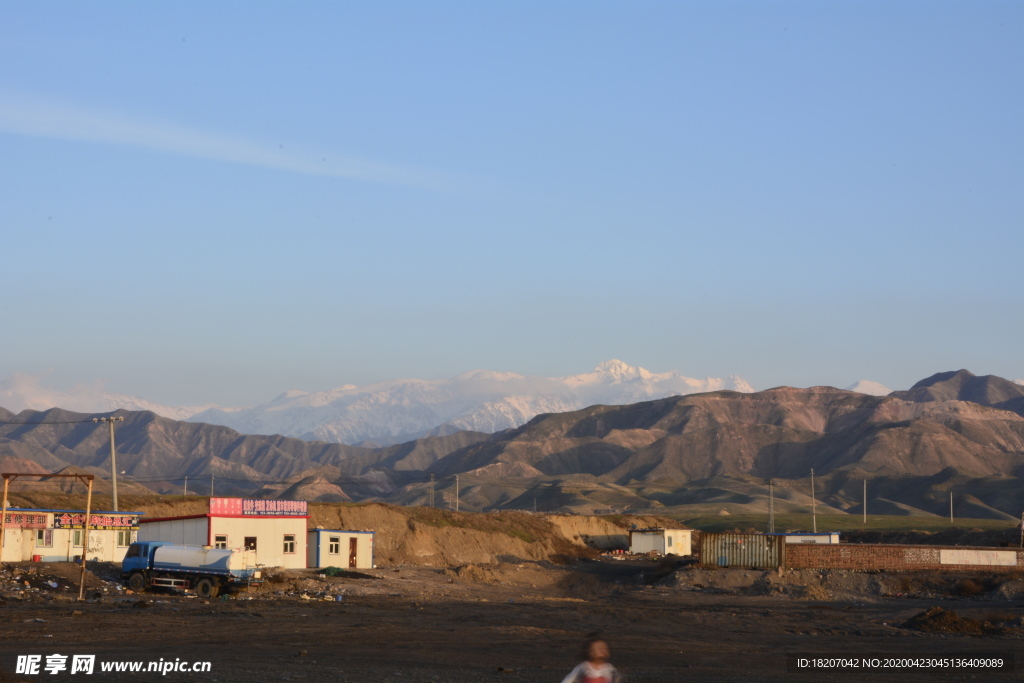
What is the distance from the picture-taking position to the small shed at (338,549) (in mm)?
59781

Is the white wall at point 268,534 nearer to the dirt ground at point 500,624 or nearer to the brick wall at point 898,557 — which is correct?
the dirt ground at point 500,624

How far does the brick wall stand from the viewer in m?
63.3

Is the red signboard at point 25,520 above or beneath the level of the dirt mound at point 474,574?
above

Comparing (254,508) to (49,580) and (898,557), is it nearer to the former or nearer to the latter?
(49,580)

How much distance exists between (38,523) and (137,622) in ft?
77.3

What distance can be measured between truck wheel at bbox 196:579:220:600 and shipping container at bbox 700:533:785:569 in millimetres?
31873

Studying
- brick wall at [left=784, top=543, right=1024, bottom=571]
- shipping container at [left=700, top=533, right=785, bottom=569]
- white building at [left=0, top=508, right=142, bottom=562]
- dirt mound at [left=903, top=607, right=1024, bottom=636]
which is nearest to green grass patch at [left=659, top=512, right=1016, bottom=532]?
brick wall at [left=784, top=543, right=1024, bottom=571]

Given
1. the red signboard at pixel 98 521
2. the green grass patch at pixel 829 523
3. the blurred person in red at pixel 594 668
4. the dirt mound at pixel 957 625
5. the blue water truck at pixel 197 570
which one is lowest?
the green grass patch at pixel 829 523

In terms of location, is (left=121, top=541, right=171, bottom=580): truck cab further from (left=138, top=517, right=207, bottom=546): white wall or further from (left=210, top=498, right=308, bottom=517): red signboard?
(left=210, top=498, right=308, bottom=517): red signboard

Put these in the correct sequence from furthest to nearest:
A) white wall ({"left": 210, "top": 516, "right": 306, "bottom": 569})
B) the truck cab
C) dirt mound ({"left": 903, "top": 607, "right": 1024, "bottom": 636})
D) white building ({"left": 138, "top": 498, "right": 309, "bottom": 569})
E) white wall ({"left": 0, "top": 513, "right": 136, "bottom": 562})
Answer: white wall ({"left": 210, "top": 516, "right": 306, "bottom": 569}) → white building ({"left": 138, "top": 498, "right": 309, "bottom": 569}) → white wall ({"left": 0, "top": 513, "right": 136, "bottom": 562}) → the truck cab → dirt mound ({"left": 903, "top": 607, "right": 1024, "bottom": 636})

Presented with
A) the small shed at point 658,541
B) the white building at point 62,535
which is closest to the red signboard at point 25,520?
the white building at point 62,535

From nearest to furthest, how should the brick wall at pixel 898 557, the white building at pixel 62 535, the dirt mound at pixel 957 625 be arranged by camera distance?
the dirt mound at pixel 957 625 → the white building at pixel 62 535 → the brick wall at pixel 898 557

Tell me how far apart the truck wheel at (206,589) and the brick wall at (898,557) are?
3433cm

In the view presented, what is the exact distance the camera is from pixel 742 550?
211 ft
